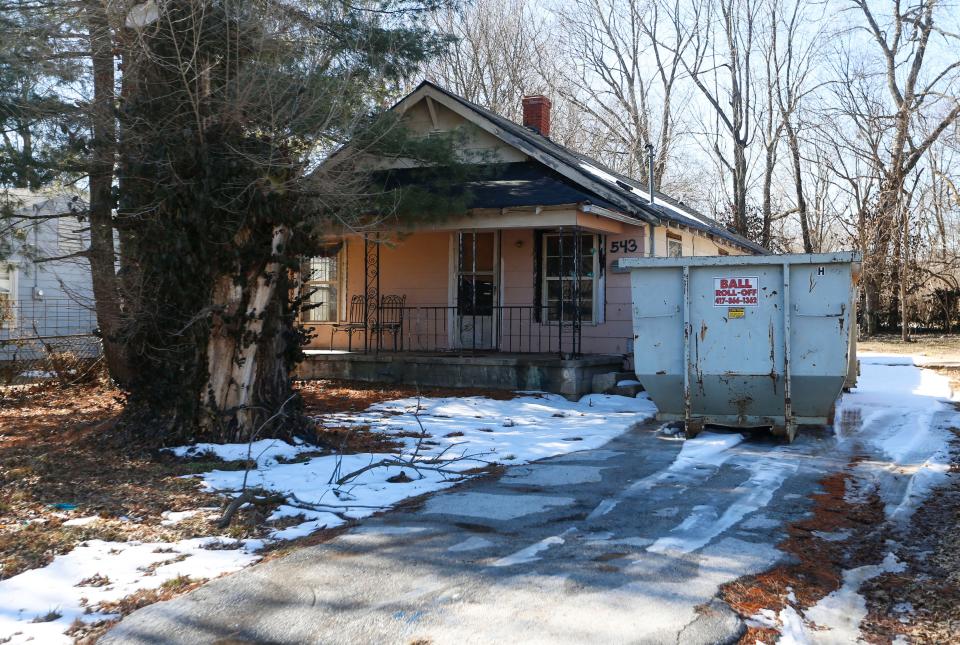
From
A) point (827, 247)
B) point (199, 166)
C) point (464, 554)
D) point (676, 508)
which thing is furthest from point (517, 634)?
point (827, 247)

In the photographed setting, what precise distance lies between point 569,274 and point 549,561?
33.2 feet

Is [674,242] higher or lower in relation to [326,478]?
higher

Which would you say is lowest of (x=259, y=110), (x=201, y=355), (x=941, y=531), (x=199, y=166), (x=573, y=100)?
(x=941, y=531)

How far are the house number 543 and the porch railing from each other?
4.68 feet

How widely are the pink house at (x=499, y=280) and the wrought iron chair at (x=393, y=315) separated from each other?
3cm

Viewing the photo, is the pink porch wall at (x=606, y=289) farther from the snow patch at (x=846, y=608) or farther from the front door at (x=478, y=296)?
the snow patch at (x=846, y=608)

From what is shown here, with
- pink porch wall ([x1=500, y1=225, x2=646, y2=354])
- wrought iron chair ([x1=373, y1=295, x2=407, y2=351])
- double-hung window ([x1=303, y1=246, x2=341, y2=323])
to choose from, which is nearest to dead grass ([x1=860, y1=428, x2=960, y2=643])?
pink porch wall ([x1=500, y1=225, x2=646, y2=354])

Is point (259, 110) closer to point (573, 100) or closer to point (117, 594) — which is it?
point (117, 594)

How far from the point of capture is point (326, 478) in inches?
269

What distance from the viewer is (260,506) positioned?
19.2 ft

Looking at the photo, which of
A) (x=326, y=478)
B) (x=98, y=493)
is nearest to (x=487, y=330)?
(x=326, y=478)

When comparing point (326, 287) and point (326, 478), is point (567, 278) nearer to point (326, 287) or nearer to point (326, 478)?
point (326, 287)

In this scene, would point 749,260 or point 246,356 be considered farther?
point 749,260

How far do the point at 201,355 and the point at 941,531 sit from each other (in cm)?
620
